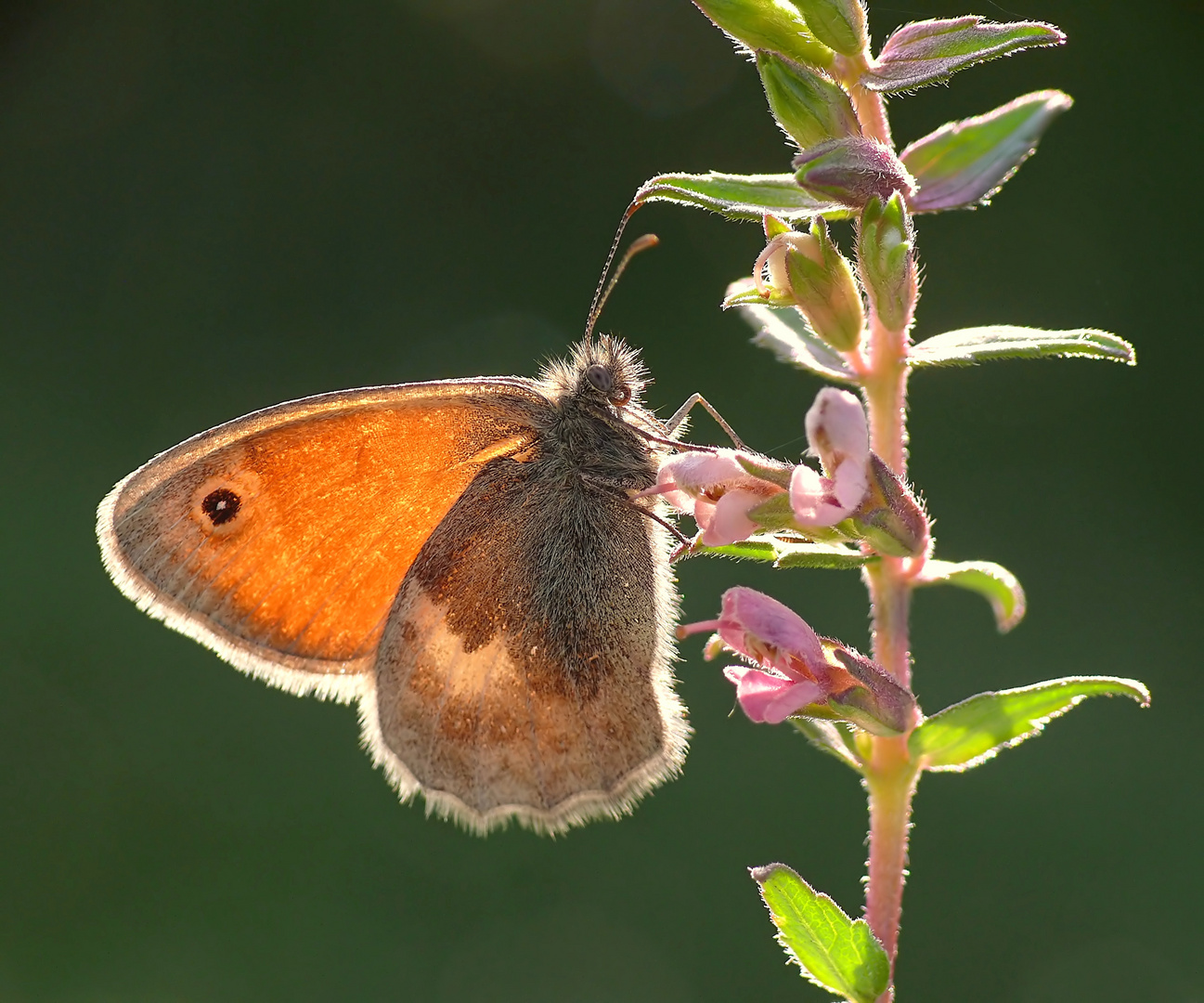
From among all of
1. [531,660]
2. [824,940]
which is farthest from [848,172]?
[531,660]

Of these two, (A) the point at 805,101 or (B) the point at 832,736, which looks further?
(B) the point at 832,736

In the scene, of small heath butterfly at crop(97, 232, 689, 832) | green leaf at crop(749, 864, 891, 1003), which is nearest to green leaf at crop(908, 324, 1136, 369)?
green leaf at crop(749, 864, 891, 1003)

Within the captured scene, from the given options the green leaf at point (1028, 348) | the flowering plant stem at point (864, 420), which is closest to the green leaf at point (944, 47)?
the flowering plant stem at point (864, 420)

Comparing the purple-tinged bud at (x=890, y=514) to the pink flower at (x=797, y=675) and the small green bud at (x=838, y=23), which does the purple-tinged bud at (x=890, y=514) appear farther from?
the small green bud at (x=838, y=23)

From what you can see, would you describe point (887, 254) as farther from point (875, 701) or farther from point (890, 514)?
point (875, 701)

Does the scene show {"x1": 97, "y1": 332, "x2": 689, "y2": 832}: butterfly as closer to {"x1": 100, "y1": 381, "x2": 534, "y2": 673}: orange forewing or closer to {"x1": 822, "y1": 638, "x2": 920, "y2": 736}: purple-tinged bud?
{"x1": 100, "y1": 381, "x2": 534, "y2": 673}: orange forewing

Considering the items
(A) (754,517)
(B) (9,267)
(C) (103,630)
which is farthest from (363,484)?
(B) (9,267)
